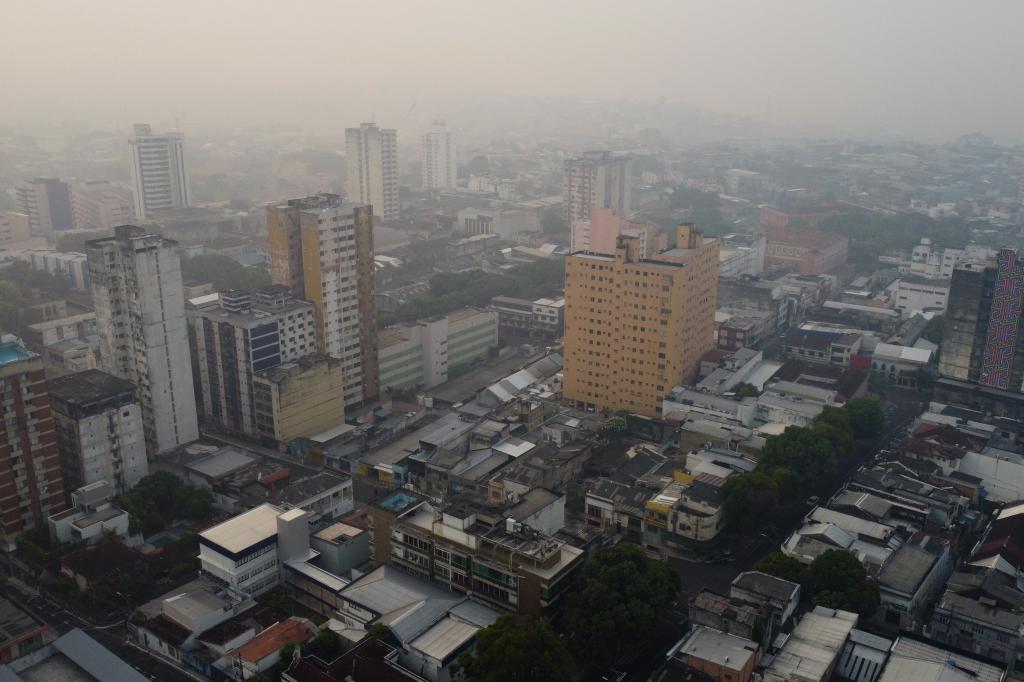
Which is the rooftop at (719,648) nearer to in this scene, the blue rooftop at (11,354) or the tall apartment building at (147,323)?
the blue rooftop at (11,354)

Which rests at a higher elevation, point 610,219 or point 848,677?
point 610,219

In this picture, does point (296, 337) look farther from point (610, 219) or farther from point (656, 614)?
point (610, 219)

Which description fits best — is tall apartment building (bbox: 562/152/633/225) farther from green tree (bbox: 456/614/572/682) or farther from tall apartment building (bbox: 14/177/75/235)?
green tree (bbox: 456/614/572/682)

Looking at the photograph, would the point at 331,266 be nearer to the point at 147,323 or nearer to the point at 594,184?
the point at 147,323

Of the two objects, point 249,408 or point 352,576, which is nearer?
point 352,576

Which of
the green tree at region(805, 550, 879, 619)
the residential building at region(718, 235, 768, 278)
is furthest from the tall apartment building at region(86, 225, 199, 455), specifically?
the residential building at region(718, 235, 768, 278)

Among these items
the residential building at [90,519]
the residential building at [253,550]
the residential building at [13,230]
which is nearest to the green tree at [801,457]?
the residential building at [253,550]

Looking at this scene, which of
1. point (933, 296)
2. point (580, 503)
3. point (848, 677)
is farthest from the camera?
point (933, 296)

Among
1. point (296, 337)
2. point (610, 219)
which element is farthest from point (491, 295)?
point (296, 337)
